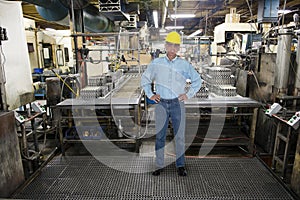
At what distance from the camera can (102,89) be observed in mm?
2801

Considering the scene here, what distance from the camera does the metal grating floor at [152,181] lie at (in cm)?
194

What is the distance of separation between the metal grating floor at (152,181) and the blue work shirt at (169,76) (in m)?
0.84

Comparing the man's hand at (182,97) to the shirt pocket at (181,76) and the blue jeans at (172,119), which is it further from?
the shirt pocket at (181,76)

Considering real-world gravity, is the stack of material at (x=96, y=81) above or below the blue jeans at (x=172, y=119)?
above

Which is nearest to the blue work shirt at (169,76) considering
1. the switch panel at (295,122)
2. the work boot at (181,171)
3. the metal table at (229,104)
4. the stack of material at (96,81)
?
the metal table at (229,104)

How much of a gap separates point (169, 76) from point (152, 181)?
3.44 feet

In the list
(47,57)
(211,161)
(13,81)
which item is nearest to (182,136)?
(211,161)

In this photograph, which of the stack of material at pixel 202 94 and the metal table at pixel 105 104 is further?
the stack of material at pixel 202 94

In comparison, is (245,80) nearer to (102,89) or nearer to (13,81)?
(102,89)

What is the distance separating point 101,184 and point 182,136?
92cm

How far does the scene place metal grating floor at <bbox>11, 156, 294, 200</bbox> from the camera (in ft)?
6.38

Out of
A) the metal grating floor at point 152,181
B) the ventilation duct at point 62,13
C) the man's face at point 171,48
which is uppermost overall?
the ventilation duct at point 62,13

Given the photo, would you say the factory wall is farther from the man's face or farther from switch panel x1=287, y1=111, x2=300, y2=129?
switch panel x1=287, y1=111, x2=300, y2=129

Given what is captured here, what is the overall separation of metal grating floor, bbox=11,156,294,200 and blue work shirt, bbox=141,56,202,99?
835 mm
